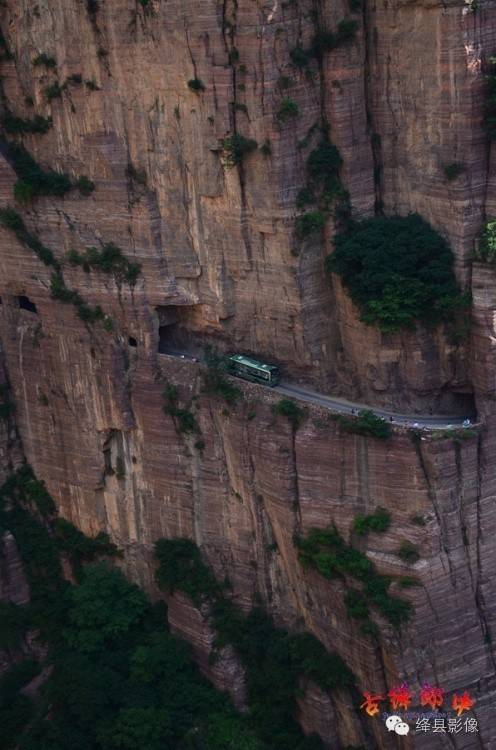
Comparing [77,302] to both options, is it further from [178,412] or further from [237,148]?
[237,148]

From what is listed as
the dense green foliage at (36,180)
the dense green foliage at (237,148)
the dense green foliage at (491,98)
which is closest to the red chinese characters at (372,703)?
the dense green foliage at (237,148)

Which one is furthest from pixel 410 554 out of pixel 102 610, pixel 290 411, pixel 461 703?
pixel 102 610

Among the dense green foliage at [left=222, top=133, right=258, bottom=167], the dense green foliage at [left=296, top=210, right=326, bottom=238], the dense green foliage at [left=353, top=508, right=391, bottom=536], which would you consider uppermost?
the dense green foliage at [left=222, top=133, right=258, bottom=167]

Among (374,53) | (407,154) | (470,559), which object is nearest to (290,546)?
(470,559)

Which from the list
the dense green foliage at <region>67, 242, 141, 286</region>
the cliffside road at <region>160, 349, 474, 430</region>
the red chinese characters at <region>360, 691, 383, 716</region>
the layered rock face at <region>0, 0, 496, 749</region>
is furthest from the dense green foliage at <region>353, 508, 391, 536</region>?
the dense green foliage at <region>67, 242, 141, 286</region>

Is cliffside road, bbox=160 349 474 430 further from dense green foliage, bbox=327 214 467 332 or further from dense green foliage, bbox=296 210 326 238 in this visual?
dense green foliage, bbox=296 210 326 238

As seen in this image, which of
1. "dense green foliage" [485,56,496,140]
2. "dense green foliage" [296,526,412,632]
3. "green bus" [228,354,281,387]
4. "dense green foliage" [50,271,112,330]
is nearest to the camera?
"dense green foliage" [485,56,496,140]
